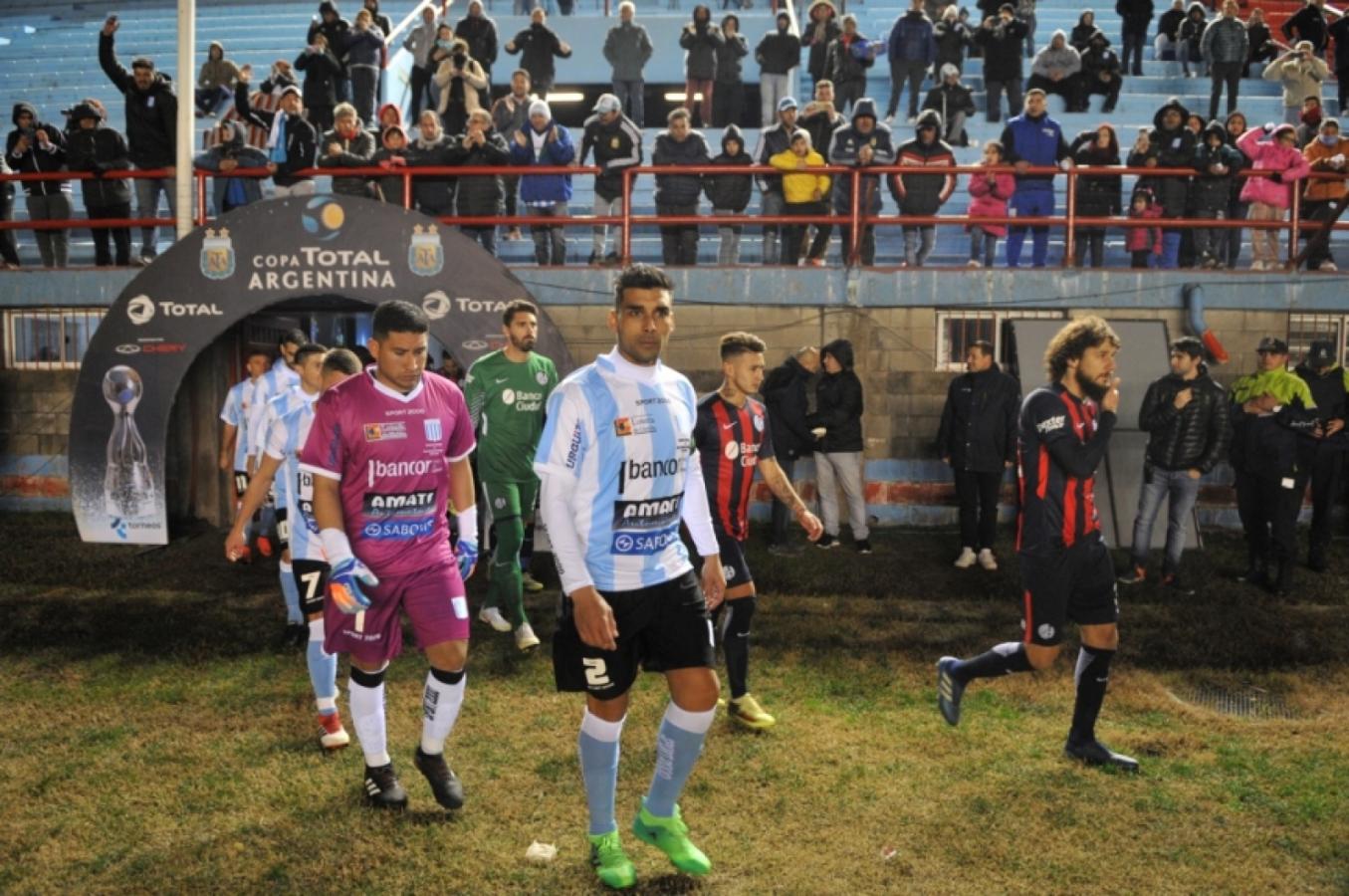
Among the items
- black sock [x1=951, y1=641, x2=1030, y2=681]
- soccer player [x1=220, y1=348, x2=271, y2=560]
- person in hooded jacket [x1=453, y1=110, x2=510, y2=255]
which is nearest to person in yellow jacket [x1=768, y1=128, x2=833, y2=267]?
person in hooded jacket [x1=453, y1=110, x2=510, y2=255]

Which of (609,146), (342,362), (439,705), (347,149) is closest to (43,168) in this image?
(347,149)

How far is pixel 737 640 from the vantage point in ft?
23.2

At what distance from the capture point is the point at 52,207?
47.8ft

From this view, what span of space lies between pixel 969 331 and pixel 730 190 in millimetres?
3046

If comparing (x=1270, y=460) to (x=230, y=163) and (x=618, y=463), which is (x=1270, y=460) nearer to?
(x=618, y=463)

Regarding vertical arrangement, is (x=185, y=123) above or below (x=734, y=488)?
above

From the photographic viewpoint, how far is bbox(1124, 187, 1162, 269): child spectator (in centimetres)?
1307

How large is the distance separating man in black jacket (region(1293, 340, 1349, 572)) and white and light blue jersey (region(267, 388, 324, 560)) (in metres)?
9.12

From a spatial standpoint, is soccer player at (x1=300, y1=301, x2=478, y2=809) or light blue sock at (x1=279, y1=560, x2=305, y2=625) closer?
soccer player at (x1=300, y1=301, x2=478, y2=809)

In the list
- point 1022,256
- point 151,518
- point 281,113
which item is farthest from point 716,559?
point 1022,256

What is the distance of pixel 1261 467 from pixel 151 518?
34.7ft

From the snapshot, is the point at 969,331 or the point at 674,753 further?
the point at 969,331

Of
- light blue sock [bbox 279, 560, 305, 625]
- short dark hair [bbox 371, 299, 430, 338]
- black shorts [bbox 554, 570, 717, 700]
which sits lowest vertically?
light blue sock [bbox 279, 560, 305, 625]

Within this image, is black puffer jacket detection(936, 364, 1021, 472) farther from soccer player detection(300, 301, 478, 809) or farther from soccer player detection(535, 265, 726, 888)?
soccer player detection(535, 265, 726, 888)
